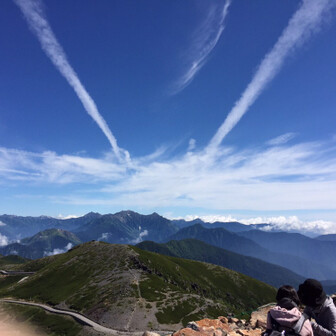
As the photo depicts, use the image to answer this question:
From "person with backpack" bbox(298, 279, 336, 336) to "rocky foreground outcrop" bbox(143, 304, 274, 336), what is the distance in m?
12.1

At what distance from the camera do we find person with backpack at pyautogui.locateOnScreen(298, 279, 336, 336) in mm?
9930

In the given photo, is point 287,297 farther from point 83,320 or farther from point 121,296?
point 121,296

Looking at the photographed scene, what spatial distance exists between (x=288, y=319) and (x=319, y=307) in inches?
92.3

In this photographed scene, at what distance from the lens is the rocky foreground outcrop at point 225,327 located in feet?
66.4

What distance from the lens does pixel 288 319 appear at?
29.8ft

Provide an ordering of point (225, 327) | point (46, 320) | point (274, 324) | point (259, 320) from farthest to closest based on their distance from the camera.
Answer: point (46, 320)
point (259, 320)
point (225, 327)
point (274, 324)

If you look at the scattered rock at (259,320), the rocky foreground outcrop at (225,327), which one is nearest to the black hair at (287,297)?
the rocky foreground outcrop at (225,327)

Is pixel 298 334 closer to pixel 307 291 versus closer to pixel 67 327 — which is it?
pixel 307 291

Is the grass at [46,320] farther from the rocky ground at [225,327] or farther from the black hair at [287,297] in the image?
the black hair at [287,297]

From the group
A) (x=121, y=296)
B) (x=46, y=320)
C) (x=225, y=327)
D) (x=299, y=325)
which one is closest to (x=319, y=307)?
(x=299, y=325)

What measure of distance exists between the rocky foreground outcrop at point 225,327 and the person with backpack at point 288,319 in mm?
12869

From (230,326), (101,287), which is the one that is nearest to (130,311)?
(101,287)

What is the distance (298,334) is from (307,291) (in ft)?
6.33

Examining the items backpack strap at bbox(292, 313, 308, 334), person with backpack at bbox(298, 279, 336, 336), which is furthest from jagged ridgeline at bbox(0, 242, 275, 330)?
backpack strap at bbox(292, 313, 308, 334)
